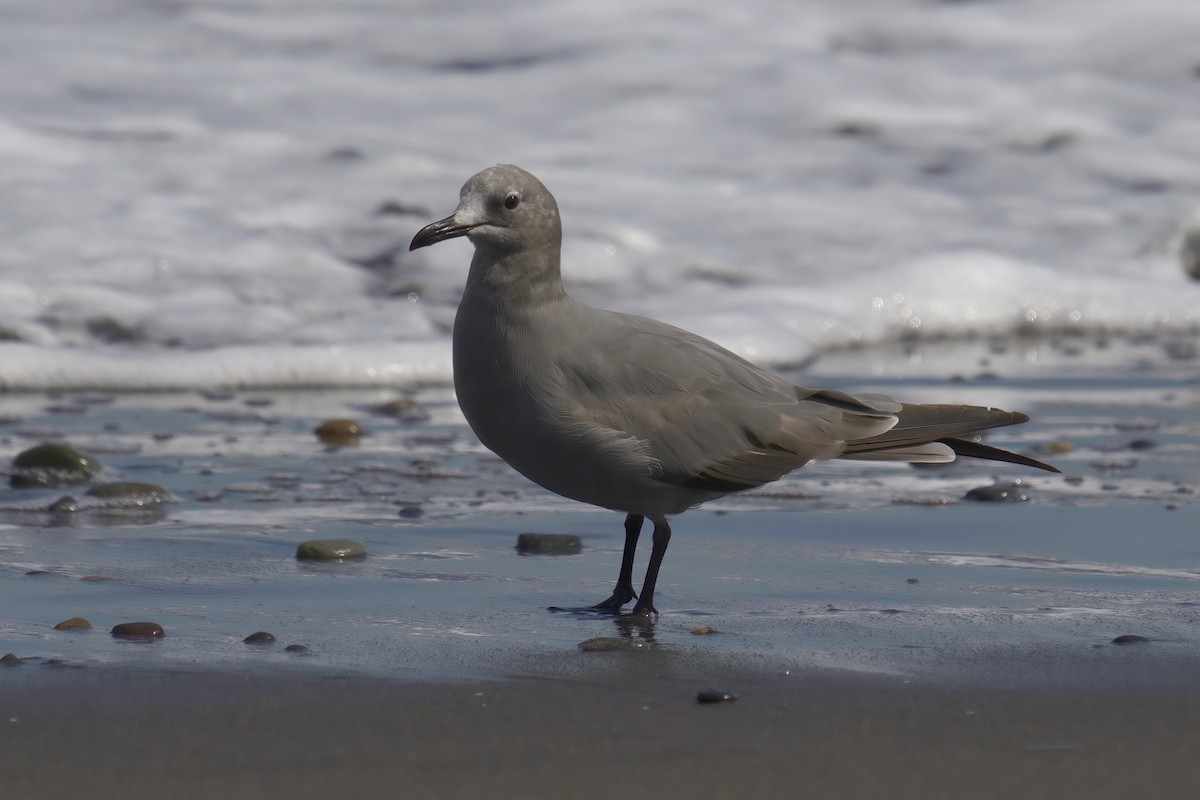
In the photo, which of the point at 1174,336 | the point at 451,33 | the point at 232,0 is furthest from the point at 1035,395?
the point at 232,0

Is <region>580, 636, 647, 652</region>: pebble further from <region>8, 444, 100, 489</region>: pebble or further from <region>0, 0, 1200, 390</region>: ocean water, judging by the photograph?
<region>0, 0, 1200, 390</region>: ocean water

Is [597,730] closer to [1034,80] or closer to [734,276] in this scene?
[734,276]

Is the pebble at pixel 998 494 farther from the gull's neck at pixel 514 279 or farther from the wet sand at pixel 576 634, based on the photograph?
the gull's neck at pixel 514 279

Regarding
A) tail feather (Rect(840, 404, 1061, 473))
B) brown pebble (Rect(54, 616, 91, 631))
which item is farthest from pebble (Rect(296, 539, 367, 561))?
tail feather (Rect(840, 404, 1061, 473))

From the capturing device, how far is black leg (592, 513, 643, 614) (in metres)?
3.67

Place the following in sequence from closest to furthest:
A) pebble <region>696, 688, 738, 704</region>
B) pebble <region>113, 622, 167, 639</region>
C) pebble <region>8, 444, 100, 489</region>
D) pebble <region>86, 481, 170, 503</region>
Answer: pebble <region>696, 688, 738, 704</region>, pebble <region>113, 622, 167, 639</region>, pebble <region>86, 481, 170, 503</region>, pebble <region>8, 444, 100, 489</region>

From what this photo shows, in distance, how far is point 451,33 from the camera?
12352mm

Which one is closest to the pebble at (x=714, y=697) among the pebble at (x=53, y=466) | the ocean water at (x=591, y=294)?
the ocean water at (x=591, y=294)

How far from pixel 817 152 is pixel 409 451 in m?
5.75

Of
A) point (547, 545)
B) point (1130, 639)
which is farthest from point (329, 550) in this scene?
point (1130, 639)

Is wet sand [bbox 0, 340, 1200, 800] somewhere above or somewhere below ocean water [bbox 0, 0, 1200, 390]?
below

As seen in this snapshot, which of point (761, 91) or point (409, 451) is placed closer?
point (409, 451)

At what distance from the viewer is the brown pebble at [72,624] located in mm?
3287

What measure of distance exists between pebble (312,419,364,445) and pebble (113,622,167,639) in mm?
2297
